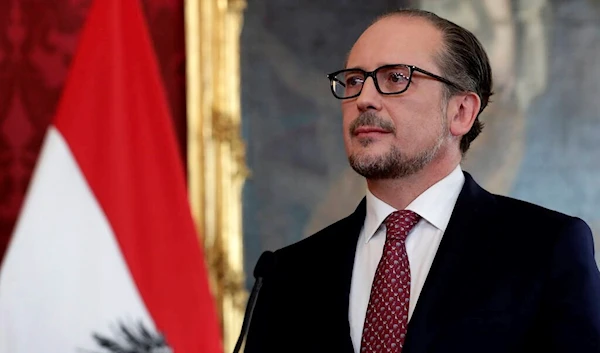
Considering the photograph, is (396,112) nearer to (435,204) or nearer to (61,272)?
(435,204)

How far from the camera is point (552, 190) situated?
13.2 ft

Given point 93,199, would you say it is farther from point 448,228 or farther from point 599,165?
point 599,165

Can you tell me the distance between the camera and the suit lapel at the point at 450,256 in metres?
1.89

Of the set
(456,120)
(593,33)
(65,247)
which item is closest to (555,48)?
(593,33)

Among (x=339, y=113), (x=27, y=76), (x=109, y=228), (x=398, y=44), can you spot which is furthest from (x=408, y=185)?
(x=27, y=76)

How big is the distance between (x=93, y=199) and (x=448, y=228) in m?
1.37

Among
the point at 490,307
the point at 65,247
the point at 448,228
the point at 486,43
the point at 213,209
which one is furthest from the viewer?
the point at 486,43

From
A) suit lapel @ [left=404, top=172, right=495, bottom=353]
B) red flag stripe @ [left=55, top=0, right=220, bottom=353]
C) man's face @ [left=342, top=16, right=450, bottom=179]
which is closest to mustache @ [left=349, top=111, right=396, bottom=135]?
man's face @ [left=342, top=16, right=450, bottom=179]

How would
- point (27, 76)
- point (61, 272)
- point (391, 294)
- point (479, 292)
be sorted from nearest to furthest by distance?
point (479, 292) < point (391, 294) < point (61, 272) < point (27, 76)

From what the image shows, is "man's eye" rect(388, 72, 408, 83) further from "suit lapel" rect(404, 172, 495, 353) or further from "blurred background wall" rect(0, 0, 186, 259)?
"blurred background wall" rect(0, 0, 186, 259)

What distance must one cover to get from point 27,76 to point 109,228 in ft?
2.54

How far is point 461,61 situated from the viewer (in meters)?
2.21

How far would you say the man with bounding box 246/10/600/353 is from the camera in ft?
6.03

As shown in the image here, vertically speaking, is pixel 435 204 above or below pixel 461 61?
below
